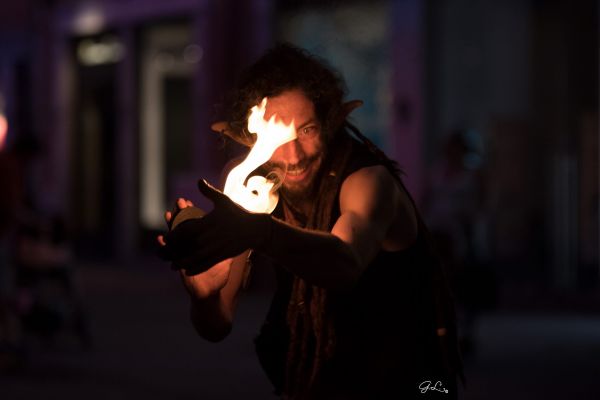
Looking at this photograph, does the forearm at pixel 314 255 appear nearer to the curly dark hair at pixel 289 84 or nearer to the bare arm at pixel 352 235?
the bare arm at pixel 352 235

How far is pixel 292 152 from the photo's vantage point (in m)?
2.97

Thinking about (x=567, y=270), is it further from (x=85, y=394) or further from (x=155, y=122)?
(x=155, y=122)

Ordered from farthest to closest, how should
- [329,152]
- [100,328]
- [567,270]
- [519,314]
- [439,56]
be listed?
1. [439,56]
2. [567,270]
3. [519,314]
4. [100,328]
5. [329,152]

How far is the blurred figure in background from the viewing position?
8.02m

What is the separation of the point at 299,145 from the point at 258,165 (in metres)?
0.24

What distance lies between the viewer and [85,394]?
22.9 ft

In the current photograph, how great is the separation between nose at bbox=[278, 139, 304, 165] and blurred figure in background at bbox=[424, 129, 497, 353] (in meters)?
5.05

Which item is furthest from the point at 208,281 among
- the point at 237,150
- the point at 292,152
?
the point at 237,150

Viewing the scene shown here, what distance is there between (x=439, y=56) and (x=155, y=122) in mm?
6352

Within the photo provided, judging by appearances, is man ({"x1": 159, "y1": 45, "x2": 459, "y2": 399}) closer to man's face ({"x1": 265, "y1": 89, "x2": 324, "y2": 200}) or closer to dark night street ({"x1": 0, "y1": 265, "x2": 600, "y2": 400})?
man's face ({"x1": 265, "y1": 89, "x2": 324, "y2": 200})

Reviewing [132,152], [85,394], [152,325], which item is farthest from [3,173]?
[132,152]

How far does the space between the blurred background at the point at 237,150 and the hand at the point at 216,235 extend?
946 mm

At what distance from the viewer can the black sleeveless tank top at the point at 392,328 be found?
302 cm
